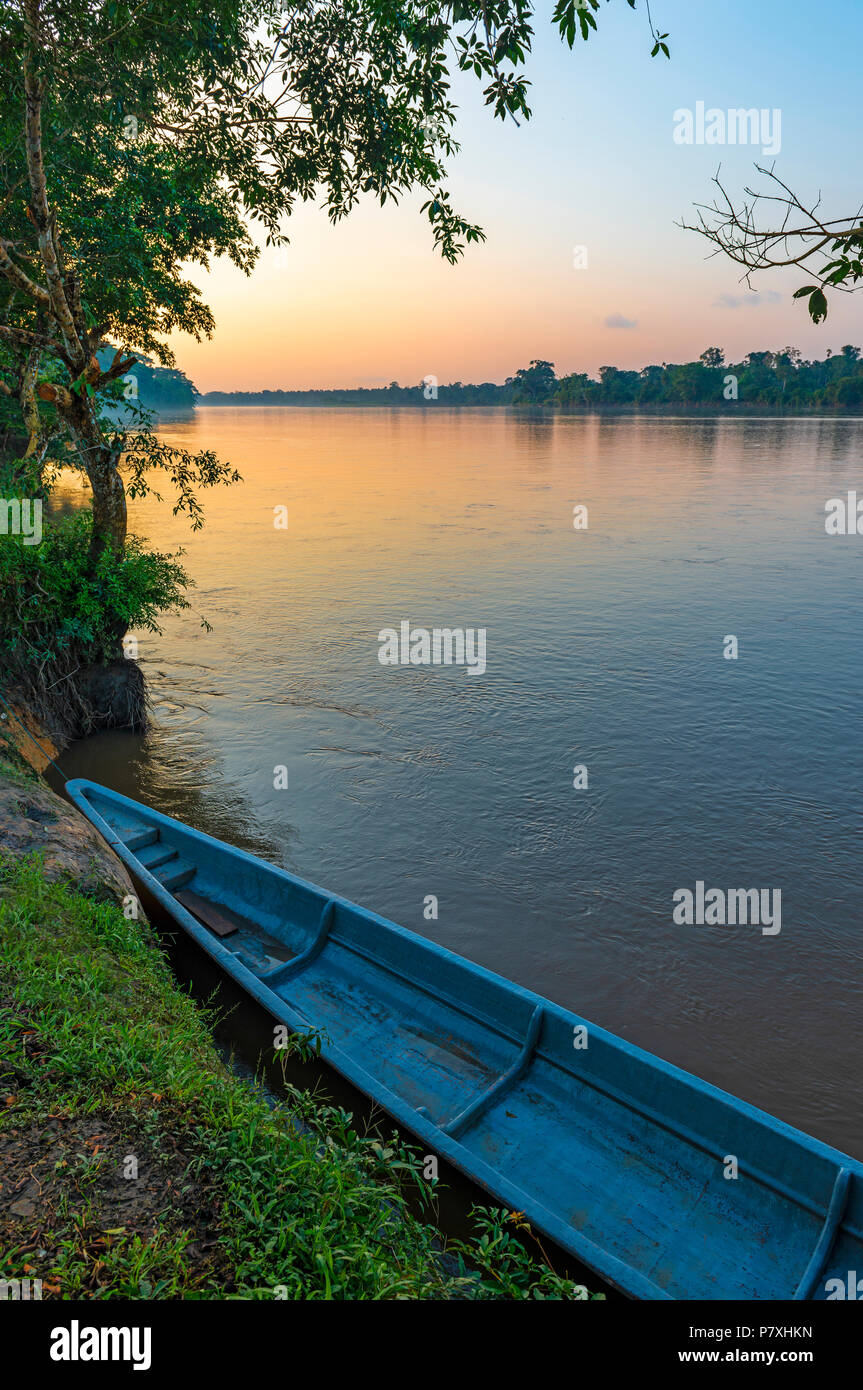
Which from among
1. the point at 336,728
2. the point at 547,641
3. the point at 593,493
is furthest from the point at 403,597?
the point at 593,493

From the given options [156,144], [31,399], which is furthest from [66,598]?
[156,144]

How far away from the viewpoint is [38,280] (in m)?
13.5

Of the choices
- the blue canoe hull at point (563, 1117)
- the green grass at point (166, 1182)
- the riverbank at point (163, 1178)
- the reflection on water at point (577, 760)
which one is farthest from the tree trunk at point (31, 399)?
the green grass at point (166, 1182)

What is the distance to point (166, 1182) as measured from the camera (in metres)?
3.48

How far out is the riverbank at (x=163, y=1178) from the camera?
3053mm

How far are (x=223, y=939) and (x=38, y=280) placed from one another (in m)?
12.5

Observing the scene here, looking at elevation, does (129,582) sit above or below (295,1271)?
above

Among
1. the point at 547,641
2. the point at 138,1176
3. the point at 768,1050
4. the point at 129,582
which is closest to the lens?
the point at 138,1176

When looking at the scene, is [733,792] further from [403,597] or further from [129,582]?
[403,597]

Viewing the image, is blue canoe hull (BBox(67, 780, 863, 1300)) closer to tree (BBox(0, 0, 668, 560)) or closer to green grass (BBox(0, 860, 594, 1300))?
green grass (BBox(0, 860, 594, 1300))

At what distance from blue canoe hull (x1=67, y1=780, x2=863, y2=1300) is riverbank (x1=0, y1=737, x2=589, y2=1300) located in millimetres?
496

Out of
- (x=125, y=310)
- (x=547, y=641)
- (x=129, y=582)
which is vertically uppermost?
(x=125, y=310)

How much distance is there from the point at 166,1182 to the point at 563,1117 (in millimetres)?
2804

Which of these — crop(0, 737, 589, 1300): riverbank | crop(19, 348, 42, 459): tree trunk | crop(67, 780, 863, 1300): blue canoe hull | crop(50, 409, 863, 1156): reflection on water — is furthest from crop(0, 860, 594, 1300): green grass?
crop(19, 348, 42, 459): tree trunk
